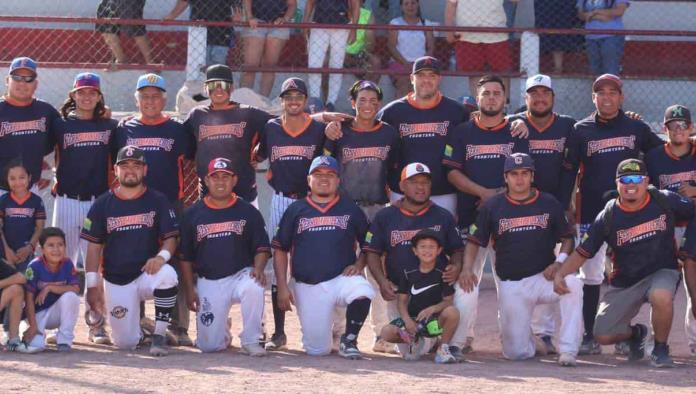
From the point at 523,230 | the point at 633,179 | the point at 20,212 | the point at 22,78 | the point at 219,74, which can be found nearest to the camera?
the point at 633,179

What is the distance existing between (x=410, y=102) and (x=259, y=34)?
404 cm

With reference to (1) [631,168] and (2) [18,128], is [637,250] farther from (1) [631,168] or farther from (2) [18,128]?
(2) [18,128]

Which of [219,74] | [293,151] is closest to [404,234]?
[293,151]

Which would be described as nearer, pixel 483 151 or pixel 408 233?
pixel 408 233

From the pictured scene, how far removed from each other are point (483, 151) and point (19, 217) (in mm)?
3569

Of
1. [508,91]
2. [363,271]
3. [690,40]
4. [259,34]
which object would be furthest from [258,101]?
[690,40]

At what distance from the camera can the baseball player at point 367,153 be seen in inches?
389

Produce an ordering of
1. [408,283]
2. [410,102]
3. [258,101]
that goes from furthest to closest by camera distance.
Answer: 1. [258,101]
2. [410,102]
3. [408,283]

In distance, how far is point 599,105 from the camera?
991cm

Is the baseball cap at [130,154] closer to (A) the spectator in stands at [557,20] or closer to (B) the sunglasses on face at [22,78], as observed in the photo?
(B) the sunglasses on face at [22,78]

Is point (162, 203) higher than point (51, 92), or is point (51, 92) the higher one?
point (51, 92)

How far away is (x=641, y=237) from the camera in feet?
30.2

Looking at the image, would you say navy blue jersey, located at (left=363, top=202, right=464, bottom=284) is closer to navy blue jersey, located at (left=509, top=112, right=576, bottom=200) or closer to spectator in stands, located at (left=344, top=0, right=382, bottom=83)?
navy blue jersey, located at (left=509, top=112, right=576, bottom=200)

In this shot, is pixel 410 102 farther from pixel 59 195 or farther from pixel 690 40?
pixel 690 40
